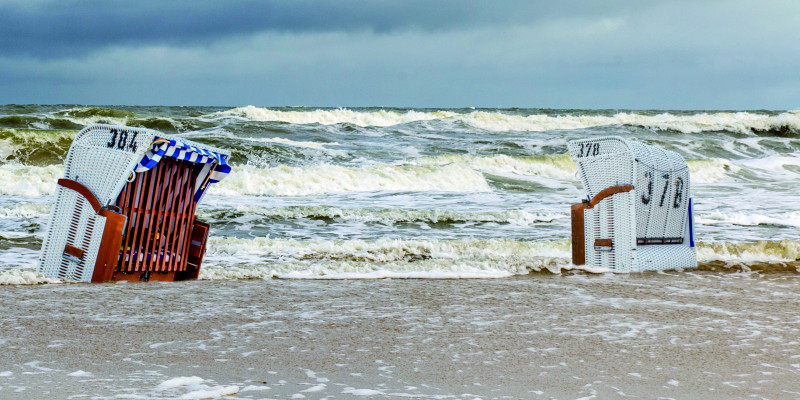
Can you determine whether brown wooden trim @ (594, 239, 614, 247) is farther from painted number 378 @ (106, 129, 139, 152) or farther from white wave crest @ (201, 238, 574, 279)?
painted number 378 @ (106, 129, 139, 152)

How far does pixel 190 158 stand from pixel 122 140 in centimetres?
57

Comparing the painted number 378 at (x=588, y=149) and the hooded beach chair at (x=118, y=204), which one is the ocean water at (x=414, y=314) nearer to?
the hooded beach chair at (x=118, y=204)

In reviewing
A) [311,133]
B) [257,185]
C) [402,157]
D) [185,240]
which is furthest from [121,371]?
[311,133]

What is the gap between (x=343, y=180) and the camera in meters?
18.6

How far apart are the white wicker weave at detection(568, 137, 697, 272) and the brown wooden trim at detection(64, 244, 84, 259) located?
15.1ft

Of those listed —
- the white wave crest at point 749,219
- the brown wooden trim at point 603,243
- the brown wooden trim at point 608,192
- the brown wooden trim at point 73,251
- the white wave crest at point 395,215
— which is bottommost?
the brown wooden trim at point 73,251

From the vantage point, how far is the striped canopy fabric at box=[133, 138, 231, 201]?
5898mm

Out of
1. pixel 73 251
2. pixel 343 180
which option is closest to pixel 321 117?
pixel 343 180

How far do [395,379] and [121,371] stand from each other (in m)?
1.41

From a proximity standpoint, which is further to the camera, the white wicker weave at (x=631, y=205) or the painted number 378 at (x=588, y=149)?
the painted number 378 at (x=588, y=149)

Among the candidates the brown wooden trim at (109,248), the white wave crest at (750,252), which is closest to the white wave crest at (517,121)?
the white wave crest at (750,252)

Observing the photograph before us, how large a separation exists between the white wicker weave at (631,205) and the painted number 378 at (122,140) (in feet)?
13.6

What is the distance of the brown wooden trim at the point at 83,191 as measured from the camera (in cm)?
594

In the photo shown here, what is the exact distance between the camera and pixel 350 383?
3656 mm
